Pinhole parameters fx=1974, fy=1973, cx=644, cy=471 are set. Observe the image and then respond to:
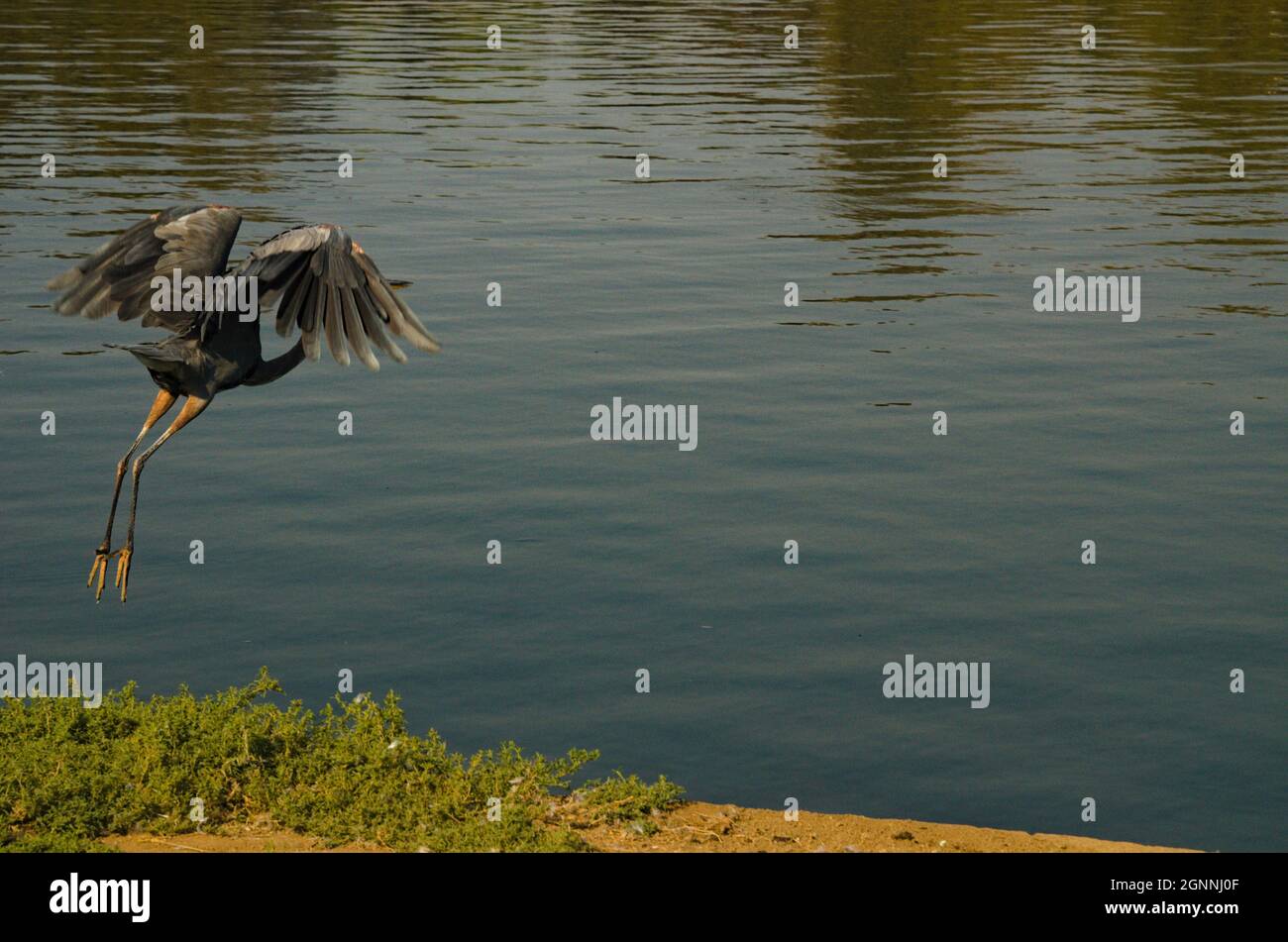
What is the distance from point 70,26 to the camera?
65.4m

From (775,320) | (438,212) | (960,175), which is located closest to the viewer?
(775,320)

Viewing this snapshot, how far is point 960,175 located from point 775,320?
44.7 feet

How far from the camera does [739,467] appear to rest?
786 inches

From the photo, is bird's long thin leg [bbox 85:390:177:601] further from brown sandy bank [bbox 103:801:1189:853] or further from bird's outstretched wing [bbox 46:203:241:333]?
brown sandy bank [bbox 103:801:1189:853]

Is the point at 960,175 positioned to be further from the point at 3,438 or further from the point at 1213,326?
the point at 3,438

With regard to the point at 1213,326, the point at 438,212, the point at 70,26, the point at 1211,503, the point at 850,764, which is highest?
the point at 70,26

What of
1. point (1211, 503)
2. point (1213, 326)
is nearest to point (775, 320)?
point (1213, 326)

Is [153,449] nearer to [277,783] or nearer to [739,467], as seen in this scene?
[277,783]

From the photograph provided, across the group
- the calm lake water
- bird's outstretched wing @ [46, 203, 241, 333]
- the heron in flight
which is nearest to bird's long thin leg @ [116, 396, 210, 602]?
the heron in flight

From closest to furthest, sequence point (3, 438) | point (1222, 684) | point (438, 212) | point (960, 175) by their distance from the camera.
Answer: point (1222, 684), point (3, 438), point (438, 212), point (960, 175)

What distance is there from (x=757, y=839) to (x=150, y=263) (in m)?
4.83

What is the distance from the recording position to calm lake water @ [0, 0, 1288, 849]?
14477 mm

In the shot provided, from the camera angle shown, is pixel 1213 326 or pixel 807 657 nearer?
pixel 807 657

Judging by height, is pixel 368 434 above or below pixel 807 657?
above
